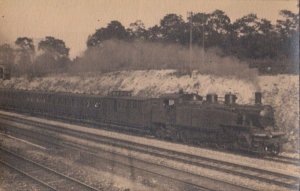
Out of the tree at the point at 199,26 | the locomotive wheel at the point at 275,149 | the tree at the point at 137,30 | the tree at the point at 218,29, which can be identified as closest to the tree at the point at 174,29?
the tree at the point at 199,26

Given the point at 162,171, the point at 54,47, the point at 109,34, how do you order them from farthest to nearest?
the point at 162,171, the point at 54,47, the point at 109,34

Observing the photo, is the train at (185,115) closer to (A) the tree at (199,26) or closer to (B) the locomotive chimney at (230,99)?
(B) the locomotive chimney at (230,99)

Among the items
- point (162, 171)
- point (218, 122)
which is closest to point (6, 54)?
point (162, 171)

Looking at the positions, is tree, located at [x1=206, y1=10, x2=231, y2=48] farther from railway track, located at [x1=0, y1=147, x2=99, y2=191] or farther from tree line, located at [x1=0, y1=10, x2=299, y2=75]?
railway track, located at [x1=0, y1=147, x2=99, y2=191]

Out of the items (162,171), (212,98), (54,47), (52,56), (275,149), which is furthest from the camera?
(212,98)

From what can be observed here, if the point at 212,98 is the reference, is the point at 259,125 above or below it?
below

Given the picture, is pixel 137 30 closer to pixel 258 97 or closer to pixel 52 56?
pixel 52 56
